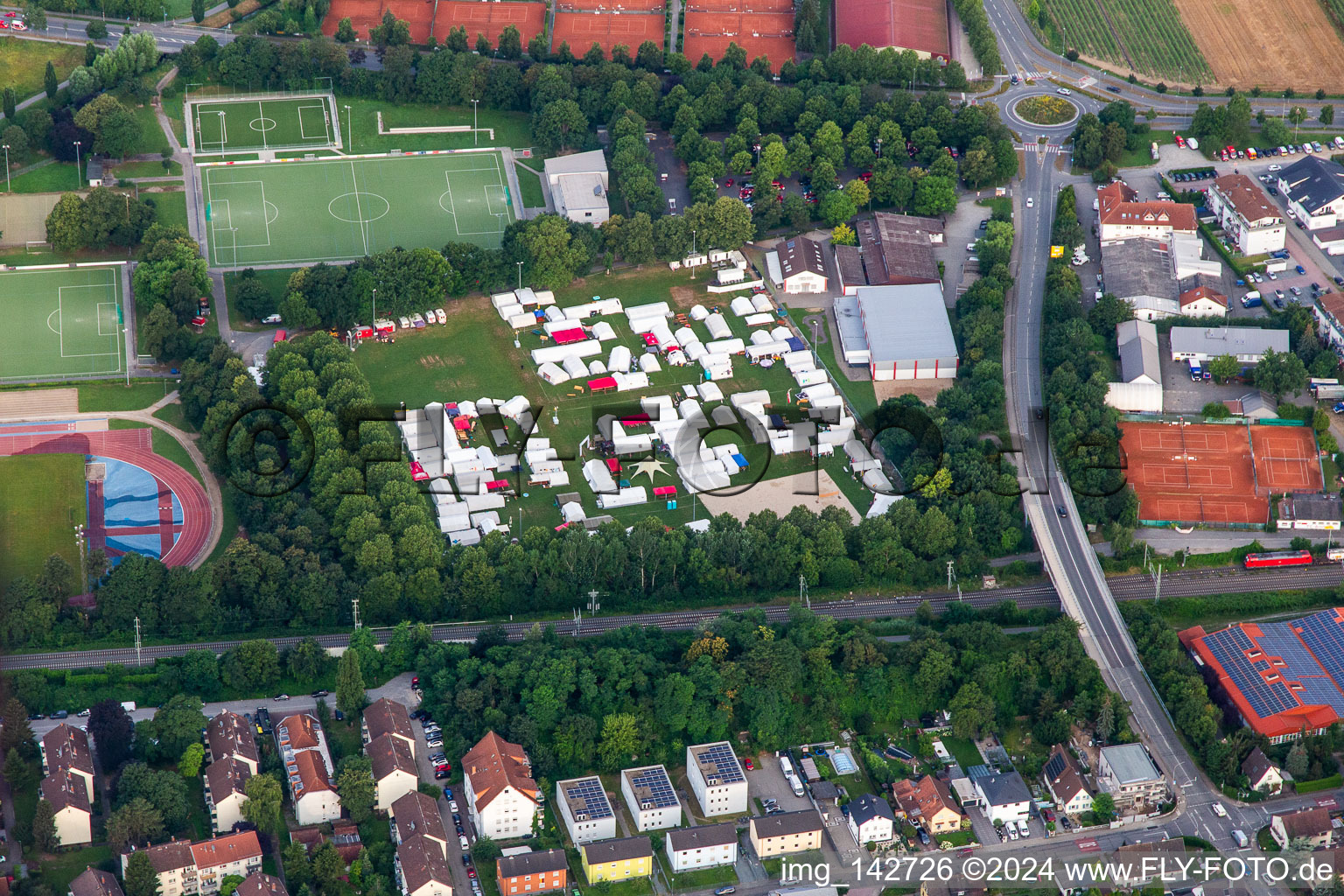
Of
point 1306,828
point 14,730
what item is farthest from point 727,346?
point 14,730

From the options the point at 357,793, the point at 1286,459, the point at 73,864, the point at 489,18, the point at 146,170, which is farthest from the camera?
the point at 489,18

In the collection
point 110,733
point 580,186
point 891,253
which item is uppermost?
point 580,186

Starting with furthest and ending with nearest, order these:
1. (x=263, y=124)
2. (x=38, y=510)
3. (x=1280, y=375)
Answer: (x=263, y=124), (x=1280, y=375), (x=38, y=510)

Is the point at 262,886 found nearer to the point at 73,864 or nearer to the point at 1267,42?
the point at 73,864

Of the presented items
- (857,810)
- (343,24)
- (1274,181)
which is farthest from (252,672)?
(1274,181)

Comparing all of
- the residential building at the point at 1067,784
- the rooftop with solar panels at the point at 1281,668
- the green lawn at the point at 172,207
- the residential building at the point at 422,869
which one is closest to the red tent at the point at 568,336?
the green lawn at the point at 172,207

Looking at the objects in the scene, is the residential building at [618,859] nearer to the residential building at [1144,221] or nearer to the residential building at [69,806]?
the residential building at [69,806]
